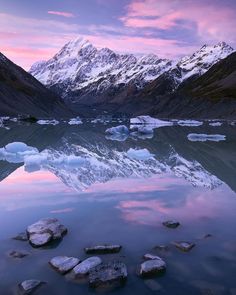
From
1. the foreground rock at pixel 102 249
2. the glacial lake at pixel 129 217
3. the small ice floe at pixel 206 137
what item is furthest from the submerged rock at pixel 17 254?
the small ice floe at pixel 206 137

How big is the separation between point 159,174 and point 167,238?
9204mm

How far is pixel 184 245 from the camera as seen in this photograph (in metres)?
8.56

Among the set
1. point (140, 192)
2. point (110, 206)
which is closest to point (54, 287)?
point (110, 206)

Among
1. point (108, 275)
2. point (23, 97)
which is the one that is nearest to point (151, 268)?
point (108, 275)

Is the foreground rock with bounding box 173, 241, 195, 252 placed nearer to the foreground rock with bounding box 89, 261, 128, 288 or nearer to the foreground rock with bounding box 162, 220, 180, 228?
the foreground rock with bounding box 162, 220, 180, 228

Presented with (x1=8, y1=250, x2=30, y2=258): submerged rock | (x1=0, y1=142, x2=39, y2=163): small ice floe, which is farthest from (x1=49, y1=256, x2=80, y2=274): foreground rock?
(x1=0, y1=142, x2=39, y2=163): small ice floe

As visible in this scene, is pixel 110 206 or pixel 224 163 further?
pixel 224 163

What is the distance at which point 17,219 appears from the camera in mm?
10617

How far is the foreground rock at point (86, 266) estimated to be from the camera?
7254 mm

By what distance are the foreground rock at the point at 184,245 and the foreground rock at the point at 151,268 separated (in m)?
0.95

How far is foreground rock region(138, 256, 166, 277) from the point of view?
7.30 meters

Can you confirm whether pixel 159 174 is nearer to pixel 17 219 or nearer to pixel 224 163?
pixel 224 163

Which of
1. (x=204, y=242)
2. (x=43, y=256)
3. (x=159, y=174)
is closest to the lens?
(x=43, y=256)

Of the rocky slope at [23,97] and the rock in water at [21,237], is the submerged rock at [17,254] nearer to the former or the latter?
the rock in water at [21,237]
